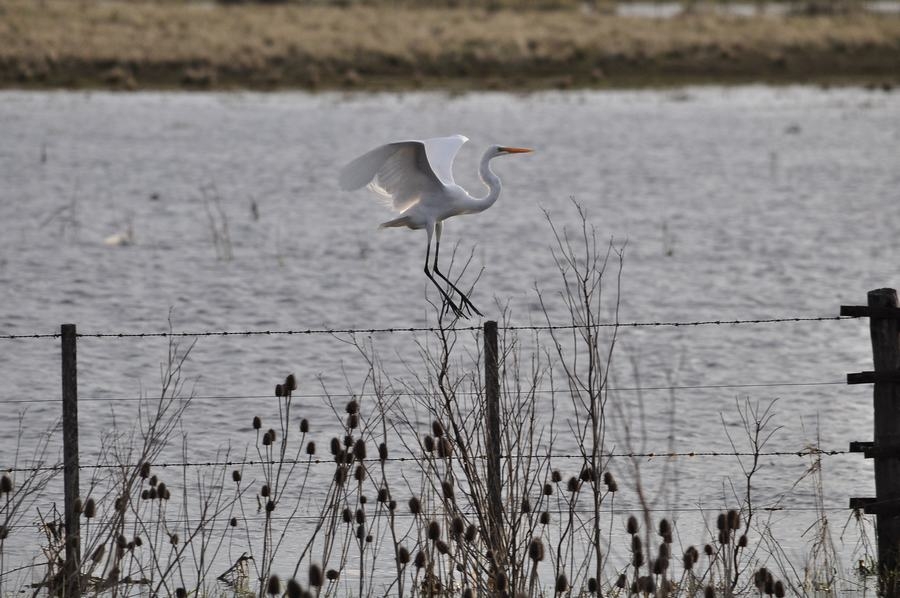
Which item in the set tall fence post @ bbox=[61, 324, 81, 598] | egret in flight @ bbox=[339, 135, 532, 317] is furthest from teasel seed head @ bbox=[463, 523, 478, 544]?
egret in flight @ bbox=[339, 135, 532, 317]

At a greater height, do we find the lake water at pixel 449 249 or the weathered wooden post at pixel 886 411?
the lake water at pixel 449 249

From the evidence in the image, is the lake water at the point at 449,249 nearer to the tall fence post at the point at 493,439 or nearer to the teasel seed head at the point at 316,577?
the tall fence post at the point at 493,439

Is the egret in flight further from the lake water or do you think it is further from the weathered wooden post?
the weathered wooden post

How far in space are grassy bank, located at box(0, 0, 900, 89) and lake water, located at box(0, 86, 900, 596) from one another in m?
1.50

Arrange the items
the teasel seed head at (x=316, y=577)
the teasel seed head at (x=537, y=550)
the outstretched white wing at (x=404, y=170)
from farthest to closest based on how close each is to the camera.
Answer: the outstretched white wing at (x=404, y=170) < the teasel seed head at (x=537, y=550) < the teasel seed head at (x=316, y=577)

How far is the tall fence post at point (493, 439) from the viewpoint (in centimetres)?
452

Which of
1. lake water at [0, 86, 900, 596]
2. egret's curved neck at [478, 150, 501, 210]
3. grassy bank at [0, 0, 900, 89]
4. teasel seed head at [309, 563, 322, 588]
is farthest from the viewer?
grassy bank at [0, 0, 900, 89]

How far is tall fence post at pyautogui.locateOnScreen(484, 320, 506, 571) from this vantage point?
4516mm

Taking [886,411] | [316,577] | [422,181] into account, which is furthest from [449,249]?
[316,577]

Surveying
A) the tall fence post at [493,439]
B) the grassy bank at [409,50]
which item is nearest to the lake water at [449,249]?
the tall fence post at [493,439]

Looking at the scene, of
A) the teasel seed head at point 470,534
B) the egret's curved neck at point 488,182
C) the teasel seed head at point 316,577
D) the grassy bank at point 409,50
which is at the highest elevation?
the grassy bank at point 409,50

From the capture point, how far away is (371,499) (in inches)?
276

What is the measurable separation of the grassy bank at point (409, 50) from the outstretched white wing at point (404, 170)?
22.5 meters

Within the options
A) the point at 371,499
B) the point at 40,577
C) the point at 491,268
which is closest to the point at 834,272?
the point at 491,268
